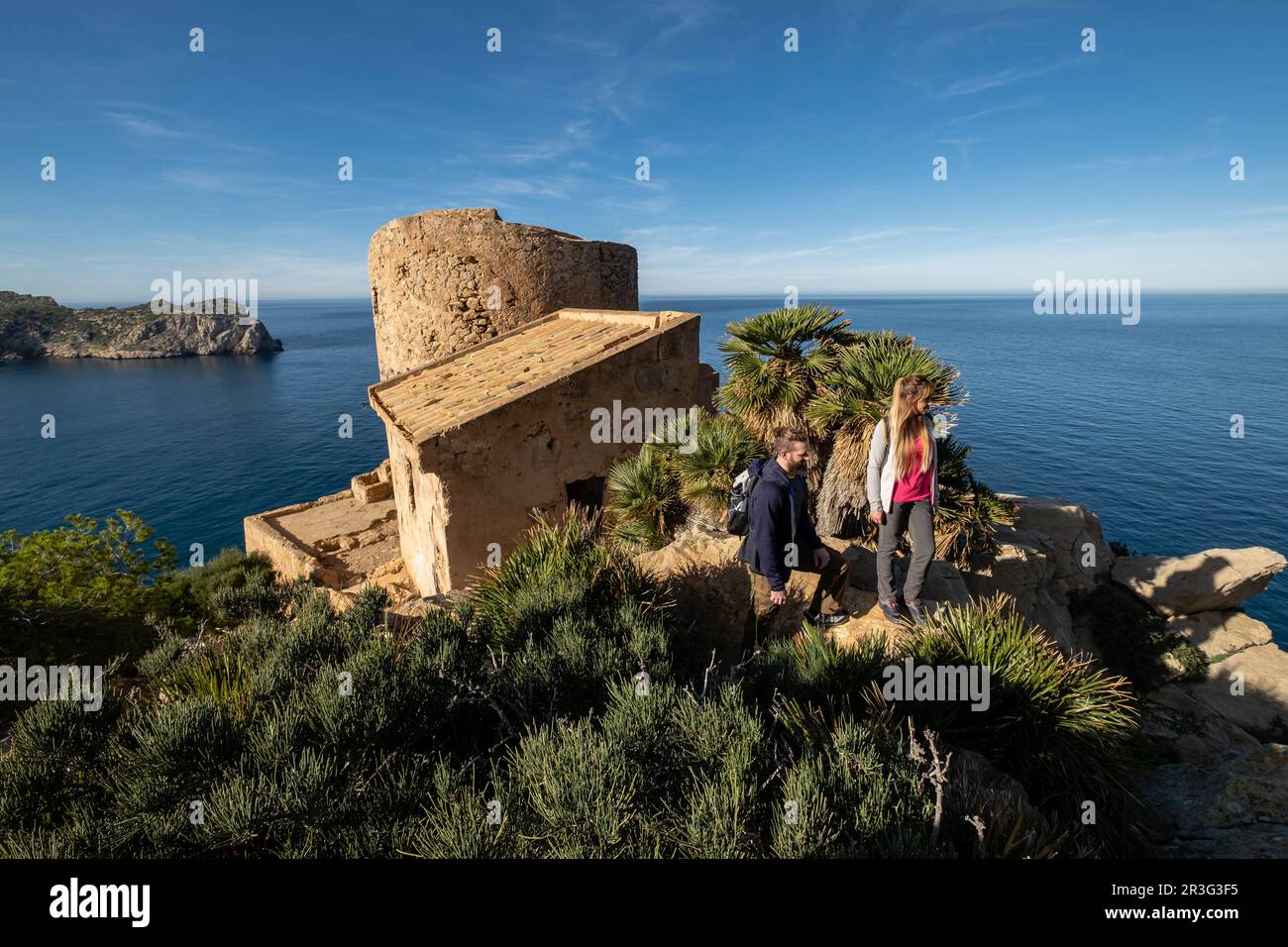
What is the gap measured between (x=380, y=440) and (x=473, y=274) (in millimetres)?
42826

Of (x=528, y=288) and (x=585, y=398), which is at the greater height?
(x=528, y=288)

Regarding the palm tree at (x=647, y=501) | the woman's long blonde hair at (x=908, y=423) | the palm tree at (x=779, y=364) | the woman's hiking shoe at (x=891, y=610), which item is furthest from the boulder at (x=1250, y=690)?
the palm tree at (x=647, y=501)

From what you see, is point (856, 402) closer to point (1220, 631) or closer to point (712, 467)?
point (712, 467)

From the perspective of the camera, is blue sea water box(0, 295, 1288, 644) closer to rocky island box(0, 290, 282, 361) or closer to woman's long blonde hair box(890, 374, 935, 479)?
rocky island box(0, 290, 282, 361)

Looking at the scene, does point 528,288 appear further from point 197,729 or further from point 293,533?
point 197,729

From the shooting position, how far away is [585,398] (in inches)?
344

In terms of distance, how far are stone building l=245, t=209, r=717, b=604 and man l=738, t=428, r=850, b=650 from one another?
388 cm

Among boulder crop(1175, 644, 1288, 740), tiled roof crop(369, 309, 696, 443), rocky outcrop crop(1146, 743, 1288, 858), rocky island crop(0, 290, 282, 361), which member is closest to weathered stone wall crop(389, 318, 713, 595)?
tiled roof crop(369, 309, 696, 443)

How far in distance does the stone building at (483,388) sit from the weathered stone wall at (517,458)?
20 millimetres

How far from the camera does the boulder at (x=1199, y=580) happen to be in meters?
16.8

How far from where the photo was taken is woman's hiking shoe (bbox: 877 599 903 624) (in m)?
5.71

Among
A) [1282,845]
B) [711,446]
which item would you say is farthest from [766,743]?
[711,446]

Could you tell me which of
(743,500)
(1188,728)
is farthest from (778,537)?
(1188,728)

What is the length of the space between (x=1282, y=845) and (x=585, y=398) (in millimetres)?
7771
